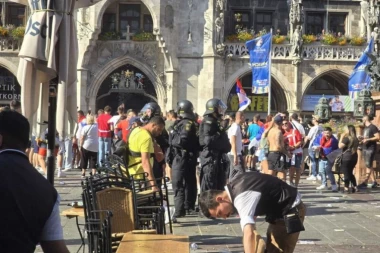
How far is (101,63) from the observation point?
113ft

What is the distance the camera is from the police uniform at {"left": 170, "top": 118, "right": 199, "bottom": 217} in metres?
12.3

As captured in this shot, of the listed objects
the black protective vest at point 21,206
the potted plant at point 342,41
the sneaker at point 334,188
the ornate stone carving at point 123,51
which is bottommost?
the sneaker at point 334,188

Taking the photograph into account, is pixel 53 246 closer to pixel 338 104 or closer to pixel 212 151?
pixel 212 151

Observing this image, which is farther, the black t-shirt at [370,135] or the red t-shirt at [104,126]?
the red t-shirt at [104,126]

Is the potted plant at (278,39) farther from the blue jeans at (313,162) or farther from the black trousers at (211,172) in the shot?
the black trousers at (211,172)

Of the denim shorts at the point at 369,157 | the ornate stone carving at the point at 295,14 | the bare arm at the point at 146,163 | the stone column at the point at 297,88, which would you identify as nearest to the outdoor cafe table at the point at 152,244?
the bare arm at the point at 146,163

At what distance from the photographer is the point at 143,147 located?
982 centimetres

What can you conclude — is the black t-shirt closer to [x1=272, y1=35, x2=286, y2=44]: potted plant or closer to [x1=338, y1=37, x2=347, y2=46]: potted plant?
[x1=272, y1=35, x2=286, y2=44]: potted plant

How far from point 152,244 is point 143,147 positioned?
3860 mm

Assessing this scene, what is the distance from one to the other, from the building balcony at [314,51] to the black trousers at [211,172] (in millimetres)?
22430

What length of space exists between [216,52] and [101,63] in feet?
17.3

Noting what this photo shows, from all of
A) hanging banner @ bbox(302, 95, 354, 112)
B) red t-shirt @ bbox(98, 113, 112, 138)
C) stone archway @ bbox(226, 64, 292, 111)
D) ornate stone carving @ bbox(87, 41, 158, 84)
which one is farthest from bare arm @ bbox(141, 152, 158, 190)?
hanging banner @ bbox(302, 95, 354, 112)

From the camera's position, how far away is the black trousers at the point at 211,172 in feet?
40.7

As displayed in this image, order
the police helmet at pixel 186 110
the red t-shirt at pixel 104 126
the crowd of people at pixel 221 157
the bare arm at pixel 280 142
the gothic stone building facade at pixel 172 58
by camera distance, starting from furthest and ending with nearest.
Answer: the gothic stone building facade at pixel 172 58, the red t-shirt at pixel 104 126, the bare arm at pixel 280 142, the police helmet at pixel 186 110, the crowd of people at pixel 221 157
